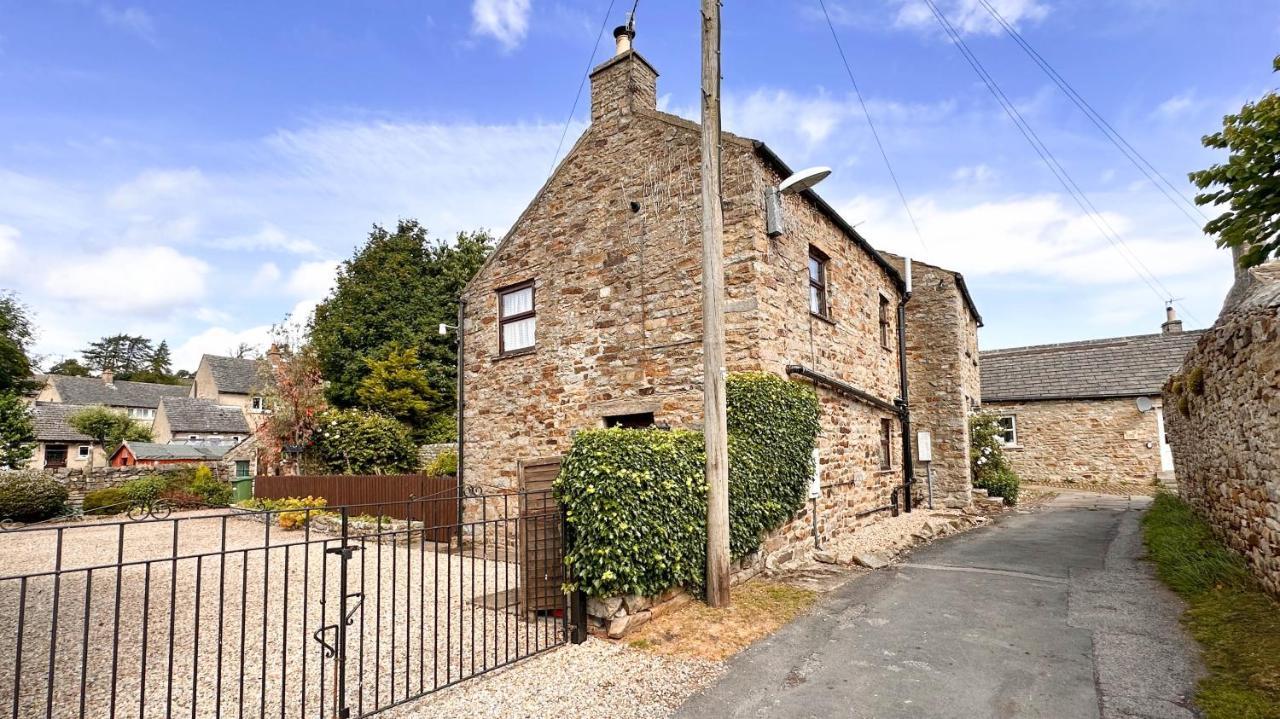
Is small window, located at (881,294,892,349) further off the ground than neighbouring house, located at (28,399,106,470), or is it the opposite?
small window, located at (881,294,892,349)

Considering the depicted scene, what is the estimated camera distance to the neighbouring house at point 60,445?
36.5 metres

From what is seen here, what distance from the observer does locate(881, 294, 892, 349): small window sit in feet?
49.5

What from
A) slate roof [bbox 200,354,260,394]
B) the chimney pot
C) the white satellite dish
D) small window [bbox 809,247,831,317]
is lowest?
small window [bbox 809,247,831,317]

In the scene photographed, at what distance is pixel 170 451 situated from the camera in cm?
3091

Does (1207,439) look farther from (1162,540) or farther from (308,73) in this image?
(308,73)

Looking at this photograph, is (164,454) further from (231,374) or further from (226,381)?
(231,374)

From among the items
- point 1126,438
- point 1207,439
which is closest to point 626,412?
point 1207,439

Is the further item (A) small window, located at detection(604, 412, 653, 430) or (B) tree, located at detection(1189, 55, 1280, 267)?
(A) small window, located at detection(604, 412, 653, 430)

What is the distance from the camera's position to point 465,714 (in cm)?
472

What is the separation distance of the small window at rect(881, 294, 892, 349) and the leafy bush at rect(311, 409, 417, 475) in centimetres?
1551

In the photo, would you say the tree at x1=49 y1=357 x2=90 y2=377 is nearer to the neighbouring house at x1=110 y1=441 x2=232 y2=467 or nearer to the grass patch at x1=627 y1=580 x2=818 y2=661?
the neighbouring house at x1=110 y1=441 x2=232 y2=467

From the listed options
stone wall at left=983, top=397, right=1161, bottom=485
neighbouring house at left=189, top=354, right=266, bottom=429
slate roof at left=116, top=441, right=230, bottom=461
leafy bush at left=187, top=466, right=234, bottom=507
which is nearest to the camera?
stone wall at left=983, top=397, right=1161, bottom=485

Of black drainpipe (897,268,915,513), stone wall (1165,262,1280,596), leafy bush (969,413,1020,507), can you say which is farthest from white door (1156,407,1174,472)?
stone wall (1165,262,1280,596)

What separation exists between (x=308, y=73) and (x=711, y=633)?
367 inches
